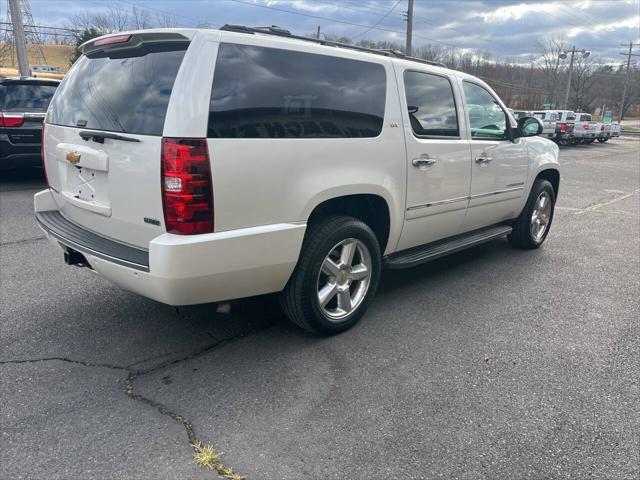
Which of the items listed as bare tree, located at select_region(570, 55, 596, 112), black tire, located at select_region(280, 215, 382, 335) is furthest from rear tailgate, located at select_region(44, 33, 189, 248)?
bare tree, located at select_region(570, 55, 596, 112)

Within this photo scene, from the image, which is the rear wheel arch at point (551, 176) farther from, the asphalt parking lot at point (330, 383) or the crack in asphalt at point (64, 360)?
the crack in asphalt at point (64, 360)

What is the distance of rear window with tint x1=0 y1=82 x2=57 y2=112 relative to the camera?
8297 mm

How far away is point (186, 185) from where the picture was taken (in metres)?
2.62

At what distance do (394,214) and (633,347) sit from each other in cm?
192

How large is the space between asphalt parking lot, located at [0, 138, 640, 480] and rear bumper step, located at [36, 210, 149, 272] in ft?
2.26

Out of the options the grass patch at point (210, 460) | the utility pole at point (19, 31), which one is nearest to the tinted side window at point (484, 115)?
the grass patch at point (210, 460)

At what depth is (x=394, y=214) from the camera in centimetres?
381

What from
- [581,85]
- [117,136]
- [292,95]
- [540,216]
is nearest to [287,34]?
[292,95]

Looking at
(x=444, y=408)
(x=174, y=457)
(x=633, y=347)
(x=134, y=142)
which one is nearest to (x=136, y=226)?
(x=134, y=142)

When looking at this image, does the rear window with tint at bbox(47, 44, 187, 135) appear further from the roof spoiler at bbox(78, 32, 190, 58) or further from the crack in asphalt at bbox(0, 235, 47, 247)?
the crack in asphalt at bbox(0, 235, 47, 247)

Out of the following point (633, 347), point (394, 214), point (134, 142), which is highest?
point (134, 142)

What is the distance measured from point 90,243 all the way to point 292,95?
155 cm

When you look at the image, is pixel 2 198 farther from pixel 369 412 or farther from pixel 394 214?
pixel 369 412

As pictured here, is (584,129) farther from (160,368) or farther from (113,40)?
(160,368)
